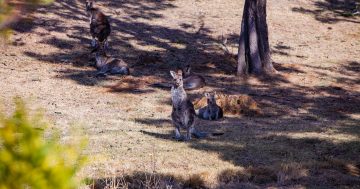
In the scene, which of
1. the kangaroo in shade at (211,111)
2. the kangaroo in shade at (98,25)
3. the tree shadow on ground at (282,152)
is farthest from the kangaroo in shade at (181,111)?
the kangaroo in shade at (98,25)

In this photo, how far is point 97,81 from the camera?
63.7 feet

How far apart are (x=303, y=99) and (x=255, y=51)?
12.8 feet

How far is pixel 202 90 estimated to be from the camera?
18.8 meters

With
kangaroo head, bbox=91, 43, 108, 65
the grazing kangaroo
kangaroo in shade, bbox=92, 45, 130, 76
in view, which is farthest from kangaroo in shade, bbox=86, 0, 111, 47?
the grazing kangaroo

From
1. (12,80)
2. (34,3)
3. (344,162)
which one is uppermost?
(34,3)

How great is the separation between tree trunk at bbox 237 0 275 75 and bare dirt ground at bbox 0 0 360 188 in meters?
0.89

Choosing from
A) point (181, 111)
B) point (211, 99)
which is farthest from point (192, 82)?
point (181, 111)

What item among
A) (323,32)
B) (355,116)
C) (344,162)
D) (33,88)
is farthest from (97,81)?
(323,32)

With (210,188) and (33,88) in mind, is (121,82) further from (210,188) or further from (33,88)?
(210,188)

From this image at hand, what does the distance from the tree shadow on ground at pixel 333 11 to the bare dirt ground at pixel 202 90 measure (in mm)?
103

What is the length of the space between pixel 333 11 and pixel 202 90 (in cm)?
1604

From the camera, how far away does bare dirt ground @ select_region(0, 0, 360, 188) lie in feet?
33.0

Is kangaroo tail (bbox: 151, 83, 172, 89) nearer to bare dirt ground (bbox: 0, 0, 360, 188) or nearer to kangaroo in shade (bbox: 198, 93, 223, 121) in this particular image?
bare dirt ground (bbox: 0, 0, 360, 188)

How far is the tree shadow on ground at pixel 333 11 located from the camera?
101 feet
